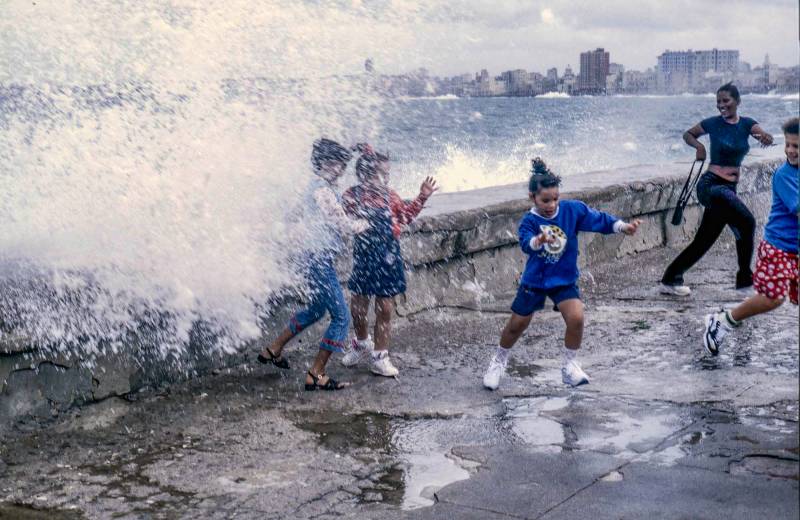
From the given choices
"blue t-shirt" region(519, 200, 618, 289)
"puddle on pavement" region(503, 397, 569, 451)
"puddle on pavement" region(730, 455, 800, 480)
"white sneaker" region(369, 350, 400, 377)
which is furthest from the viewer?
"white sneaker" region(369, 350, 400, 377)

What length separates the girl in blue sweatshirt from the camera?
16.3ft

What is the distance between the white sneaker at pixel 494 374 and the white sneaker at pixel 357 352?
0.74m

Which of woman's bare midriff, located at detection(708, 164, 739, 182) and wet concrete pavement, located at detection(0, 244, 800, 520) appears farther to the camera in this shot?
woman's bare midriff, located at detection(708, 164, 739, 182)

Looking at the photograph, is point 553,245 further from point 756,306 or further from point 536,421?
point 756,306

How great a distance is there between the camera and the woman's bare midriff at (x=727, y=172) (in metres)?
7.16

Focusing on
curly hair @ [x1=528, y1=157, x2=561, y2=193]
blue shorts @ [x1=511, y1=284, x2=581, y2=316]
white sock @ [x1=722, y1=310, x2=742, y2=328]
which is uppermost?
curly hair @ [x1=528, y1=157, x2=561, y2=193]

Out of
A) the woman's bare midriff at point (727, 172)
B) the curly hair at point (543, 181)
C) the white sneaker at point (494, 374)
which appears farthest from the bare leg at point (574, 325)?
the woman's bare midriff at point (727, 172)

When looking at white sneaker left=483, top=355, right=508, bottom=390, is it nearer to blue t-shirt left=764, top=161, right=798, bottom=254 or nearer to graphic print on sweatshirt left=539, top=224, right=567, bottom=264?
graphic print on sweatshirt left=539, top=224, right=567, bottom=264

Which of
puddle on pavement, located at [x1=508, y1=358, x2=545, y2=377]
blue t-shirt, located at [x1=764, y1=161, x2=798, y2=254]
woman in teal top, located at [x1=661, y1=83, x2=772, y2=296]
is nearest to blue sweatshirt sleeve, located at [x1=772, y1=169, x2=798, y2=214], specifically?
blue t-shirt, located at [x1=764, y1=161, x2=798, y2=254]

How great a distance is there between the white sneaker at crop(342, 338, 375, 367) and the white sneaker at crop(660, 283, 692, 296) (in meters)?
2.60

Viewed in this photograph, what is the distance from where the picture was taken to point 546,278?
5047mm

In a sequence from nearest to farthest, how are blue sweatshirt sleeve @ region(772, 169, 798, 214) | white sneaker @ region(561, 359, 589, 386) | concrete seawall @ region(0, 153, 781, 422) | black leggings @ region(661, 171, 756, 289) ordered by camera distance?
concrete seawall @ region(0, 153, 781, 422) < blue sweatshirt sleeve @ region(772, 169, 798, 214) < white sneaker @ region(561, 359, 589, 386) < black leggings @ region(661, 171, 756, 289)

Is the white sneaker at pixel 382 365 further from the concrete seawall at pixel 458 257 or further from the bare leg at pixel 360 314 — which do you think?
the concrete seawall at pixel 458 257

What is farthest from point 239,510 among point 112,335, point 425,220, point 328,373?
point 425,220
